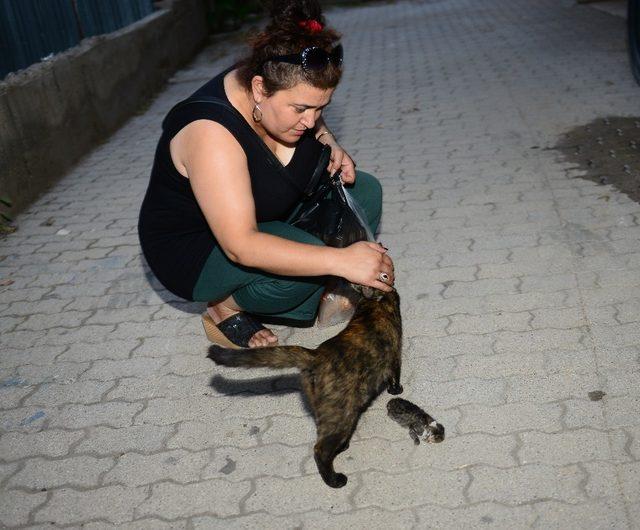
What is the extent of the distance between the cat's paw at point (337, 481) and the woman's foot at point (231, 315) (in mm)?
1087

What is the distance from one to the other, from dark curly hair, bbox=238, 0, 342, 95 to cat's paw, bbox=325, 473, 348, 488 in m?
1.60

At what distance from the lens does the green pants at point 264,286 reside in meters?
3.43

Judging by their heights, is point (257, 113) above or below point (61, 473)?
above

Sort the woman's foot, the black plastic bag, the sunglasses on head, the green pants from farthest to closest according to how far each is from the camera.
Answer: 1. the woman's foot
2. the black plastic bag
3. the green pants
4. the sunglasses on head

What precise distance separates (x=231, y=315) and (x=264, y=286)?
0.45 m

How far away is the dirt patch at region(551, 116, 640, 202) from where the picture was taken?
17.9 feet

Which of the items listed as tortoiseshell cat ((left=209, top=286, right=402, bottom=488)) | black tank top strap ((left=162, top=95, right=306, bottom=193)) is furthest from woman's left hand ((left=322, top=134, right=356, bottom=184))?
tortoiseshell cat ((left=209, top=286, right=402, bottom=488))

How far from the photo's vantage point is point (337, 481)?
2.83 meters

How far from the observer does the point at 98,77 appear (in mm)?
8164

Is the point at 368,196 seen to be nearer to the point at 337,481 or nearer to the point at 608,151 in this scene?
the point at 337,481

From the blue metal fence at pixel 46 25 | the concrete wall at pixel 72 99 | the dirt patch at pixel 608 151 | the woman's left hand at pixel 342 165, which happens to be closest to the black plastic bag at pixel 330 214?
the woman's left hand at pixel 342 165

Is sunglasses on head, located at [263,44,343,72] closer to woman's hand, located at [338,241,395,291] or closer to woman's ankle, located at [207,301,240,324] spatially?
woman's hand, located at [338,241,395,291]

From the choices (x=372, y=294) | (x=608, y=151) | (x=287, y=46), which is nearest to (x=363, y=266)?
(x=372, y=294)

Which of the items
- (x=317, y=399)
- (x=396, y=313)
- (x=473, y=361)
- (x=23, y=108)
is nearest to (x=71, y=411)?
(x=317, y=399)
